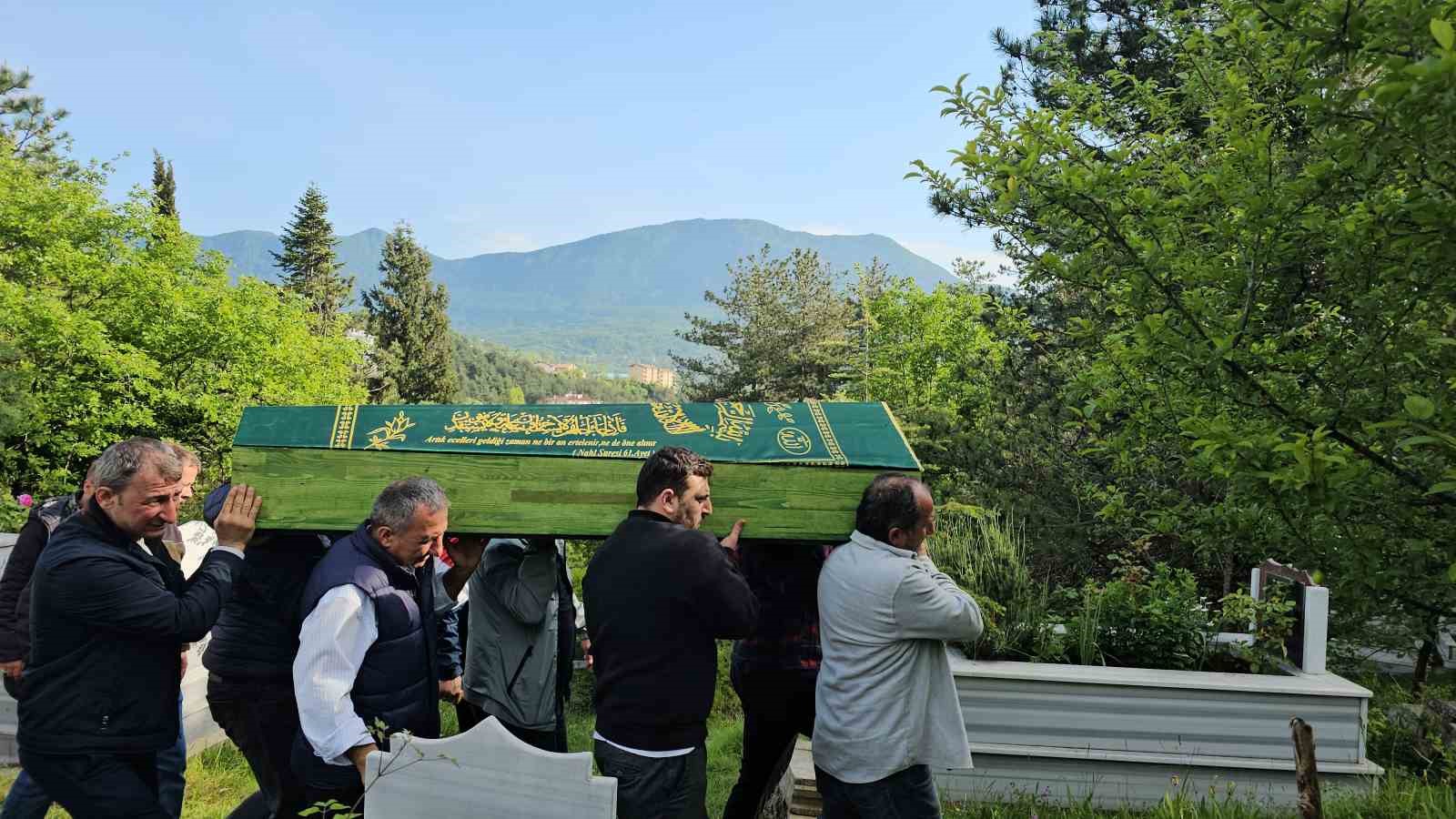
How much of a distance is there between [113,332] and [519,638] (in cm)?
2196

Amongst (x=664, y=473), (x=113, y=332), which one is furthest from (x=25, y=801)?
(x=113, y=332)

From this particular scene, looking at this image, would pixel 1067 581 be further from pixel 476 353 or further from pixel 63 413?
pixel 476 353

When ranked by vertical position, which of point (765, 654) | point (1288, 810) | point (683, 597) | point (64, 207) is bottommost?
point (1288, 810)

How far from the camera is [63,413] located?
20594 mm

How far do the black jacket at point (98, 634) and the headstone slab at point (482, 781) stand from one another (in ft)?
3.37

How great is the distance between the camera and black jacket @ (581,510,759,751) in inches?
129

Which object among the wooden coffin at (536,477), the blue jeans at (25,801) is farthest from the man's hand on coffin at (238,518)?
the blue jeans at (25,801)

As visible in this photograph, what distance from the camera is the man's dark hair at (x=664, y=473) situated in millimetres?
3404

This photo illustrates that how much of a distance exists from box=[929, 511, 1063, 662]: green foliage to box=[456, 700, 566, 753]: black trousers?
2.25 metres

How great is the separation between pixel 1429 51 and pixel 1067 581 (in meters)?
9.11

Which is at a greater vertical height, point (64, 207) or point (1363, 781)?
point (64, 207)

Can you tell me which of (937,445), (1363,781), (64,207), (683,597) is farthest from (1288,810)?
(64,207)

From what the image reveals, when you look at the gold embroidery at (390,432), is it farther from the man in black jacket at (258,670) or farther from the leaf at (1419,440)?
the leaf at (1419,440)

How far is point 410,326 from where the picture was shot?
2122 inches
